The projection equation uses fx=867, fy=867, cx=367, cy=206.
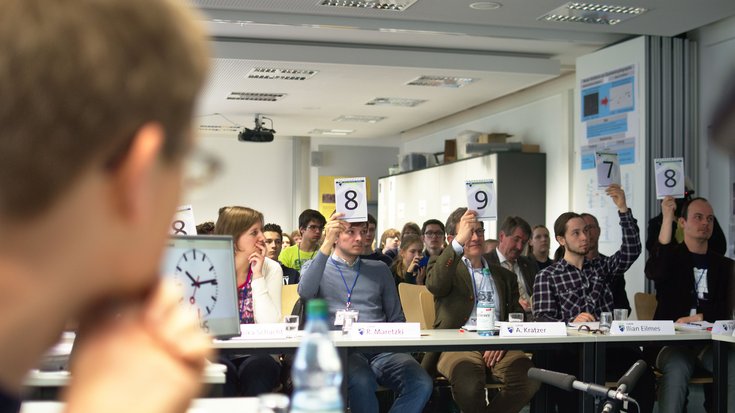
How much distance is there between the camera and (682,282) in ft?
17.8

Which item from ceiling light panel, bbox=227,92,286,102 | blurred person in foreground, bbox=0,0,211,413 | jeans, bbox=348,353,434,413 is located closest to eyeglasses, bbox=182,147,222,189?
blurred person in foreground, bbox=0,0,211,413

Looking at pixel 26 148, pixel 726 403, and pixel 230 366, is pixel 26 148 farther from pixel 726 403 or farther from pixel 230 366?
pixel 726 403

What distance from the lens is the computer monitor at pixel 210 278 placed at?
2900mm

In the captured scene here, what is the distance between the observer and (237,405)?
2.33m

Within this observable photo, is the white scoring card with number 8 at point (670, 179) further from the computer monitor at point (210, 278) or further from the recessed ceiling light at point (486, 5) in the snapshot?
the computer monitor at point (210, 278)

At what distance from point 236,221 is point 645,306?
122 inches

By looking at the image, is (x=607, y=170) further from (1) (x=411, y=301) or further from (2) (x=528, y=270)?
(1) (x=411, y=301)

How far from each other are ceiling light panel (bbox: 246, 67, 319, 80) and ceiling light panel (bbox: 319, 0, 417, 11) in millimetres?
1963

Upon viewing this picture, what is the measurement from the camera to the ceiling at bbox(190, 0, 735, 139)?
22.1ft

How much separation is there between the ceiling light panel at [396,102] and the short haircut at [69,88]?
33.1 ft

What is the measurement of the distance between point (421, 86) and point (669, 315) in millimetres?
4655

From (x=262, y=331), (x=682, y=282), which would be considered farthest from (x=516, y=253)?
(x=262, y=331)

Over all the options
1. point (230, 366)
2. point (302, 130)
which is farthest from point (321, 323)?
point (302, 130)

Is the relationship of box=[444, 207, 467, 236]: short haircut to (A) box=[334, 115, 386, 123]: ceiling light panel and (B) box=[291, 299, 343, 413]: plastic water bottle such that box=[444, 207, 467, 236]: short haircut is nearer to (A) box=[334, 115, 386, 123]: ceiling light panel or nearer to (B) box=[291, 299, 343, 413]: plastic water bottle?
(B) box=[291, 299, 343, 413]: plastic water bottle
